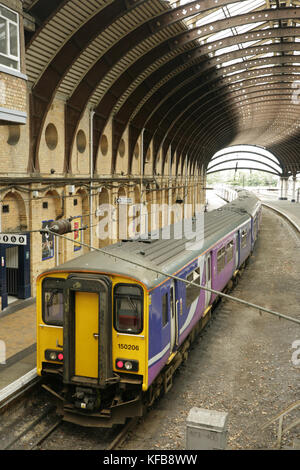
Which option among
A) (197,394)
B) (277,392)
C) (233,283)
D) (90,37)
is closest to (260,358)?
(277,392)

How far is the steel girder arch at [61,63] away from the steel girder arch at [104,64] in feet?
5.28

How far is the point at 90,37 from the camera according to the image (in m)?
14.9

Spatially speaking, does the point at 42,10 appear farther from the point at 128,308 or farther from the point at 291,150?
the point at 291,150

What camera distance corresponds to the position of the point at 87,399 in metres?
7.46

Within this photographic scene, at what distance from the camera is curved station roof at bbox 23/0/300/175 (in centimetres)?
1382

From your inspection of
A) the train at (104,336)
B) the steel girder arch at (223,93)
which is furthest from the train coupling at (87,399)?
the steel girder arch at (223,93)

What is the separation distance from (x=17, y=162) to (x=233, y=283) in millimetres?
9213

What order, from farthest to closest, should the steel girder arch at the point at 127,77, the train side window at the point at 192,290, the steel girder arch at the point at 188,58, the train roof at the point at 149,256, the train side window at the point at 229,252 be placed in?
1. the steel girder arch at the point at 188,58
2. the steel girder arch at the point at 127,77
3. the train side window at the point at 229,252
4. the train side window at the point at 192,290
5. the train roof at the point at 149,256

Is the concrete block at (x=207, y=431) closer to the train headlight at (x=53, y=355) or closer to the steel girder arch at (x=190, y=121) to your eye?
the train headlight at (x=53, y=355)

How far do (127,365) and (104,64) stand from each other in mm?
12952

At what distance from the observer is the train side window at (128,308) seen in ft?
24.0

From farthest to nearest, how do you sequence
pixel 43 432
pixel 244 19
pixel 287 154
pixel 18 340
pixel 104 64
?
pixel 287 154, pixel 244 19, pixel 104 64, pixel 18 340, pixel 43 432

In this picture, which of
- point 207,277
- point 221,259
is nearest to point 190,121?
point 221,259

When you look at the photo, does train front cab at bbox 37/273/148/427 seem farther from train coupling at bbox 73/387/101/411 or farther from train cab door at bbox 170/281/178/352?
train cab door at bbox 170/281/178/352
